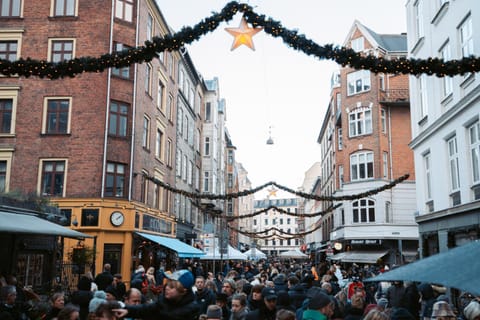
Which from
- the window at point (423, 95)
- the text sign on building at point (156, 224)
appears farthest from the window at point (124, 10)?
the window at point (423, 95)

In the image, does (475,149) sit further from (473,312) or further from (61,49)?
(61,49)

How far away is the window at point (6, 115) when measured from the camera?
24.6 metres

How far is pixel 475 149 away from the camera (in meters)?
15.7

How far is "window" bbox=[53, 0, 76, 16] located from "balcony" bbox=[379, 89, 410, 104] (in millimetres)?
22264

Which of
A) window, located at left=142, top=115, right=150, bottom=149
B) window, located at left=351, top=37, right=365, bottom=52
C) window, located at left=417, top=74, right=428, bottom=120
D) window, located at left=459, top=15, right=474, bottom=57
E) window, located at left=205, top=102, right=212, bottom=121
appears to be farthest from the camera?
window, located at left=205, top=102, right=212, bottom=121

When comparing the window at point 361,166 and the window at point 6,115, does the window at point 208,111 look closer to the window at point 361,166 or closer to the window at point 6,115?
the window at point 361,166

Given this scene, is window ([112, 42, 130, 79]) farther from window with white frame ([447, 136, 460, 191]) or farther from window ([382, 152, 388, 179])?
window ([382, 152, 388, 179])

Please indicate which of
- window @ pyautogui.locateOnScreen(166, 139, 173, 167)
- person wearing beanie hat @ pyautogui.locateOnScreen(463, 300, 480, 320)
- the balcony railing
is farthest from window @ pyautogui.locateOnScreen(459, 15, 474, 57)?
the balcony railing

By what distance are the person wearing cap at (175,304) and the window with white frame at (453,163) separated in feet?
47.0

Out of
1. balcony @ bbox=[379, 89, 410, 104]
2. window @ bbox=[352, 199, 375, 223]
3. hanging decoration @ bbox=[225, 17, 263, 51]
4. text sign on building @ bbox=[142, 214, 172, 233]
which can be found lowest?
text sign on building @ bbox=[142, 214, 172, 233]

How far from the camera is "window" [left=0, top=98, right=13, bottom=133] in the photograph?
24562 millimetres

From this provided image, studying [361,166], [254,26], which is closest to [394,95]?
[361,166]

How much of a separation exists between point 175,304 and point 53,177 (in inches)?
800

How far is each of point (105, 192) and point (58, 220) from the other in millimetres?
5910
